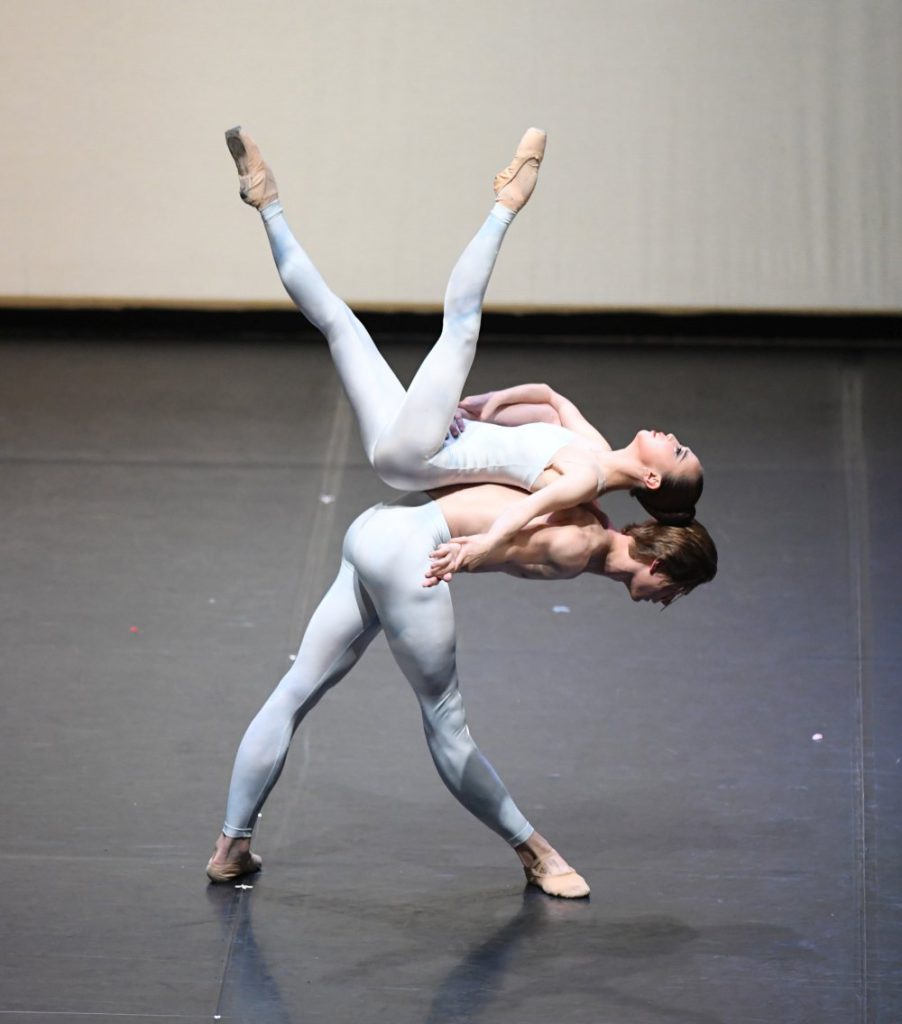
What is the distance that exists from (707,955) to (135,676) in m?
1.77

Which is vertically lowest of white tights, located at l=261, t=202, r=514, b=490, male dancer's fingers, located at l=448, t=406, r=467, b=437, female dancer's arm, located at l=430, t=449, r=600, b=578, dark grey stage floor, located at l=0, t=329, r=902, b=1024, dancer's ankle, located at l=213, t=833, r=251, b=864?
dark grey stage floor, located at l=0, t=329, r=902, b=1024

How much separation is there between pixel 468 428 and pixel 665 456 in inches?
16.1

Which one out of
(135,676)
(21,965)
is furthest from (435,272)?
(21,965)

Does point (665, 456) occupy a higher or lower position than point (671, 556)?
higher

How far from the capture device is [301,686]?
3477 millimetres

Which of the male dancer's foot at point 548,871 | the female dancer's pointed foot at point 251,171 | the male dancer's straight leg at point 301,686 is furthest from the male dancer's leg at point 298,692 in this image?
the female dancer's pointed foot at point 251,171

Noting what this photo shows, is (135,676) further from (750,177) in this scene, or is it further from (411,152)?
(750,177)

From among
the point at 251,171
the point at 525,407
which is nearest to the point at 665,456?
the point at 525,407

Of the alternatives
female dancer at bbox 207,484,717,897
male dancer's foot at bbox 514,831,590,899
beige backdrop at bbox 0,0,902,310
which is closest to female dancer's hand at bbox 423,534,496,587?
female dancer at bbox 207,484,717,897

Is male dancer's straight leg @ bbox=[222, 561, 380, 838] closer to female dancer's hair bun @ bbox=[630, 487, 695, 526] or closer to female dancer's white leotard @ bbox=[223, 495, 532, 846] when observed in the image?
female dancer's white leotard @ bbox=[223, 495, 532, 846]

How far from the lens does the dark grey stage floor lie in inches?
127

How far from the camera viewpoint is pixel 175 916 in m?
3.39

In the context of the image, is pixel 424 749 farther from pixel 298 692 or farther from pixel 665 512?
pixel 665 512

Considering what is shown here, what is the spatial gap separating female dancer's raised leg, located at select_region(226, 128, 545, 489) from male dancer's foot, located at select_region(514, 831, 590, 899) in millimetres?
822
